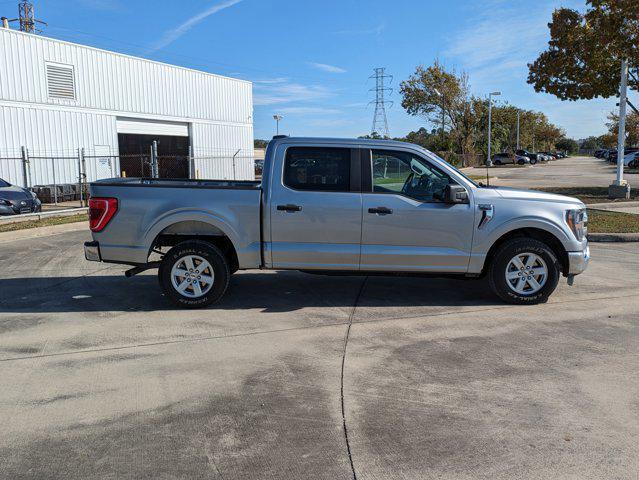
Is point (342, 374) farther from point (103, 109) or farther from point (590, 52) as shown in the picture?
point (103, 109)

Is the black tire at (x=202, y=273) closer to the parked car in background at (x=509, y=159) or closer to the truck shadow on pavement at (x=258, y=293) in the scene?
the truck shadow on pavement at (x=258, y=293)

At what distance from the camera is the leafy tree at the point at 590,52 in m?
17.6

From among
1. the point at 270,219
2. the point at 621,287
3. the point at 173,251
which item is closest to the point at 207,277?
the point at 173,251

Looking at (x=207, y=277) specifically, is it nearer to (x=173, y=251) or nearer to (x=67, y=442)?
(x=173, y=251)

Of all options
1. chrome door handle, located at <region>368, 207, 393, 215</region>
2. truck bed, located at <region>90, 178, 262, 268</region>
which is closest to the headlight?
chrome door handle, located at <region>368, 207, 393, 215</region>

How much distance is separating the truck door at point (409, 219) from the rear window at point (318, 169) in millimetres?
245

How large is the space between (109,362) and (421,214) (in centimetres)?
362

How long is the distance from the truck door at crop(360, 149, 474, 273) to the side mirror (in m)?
0.13

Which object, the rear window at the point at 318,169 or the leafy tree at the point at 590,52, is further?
the leafy tree at the point at 590,52

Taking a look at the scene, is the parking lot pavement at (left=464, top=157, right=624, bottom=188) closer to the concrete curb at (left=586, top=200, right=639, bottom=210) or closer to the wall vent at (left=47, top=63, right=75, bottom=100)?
the concrete curb at (left=586, top=200, right=639, bottom=210)

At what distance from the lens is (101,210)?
632 centimetres

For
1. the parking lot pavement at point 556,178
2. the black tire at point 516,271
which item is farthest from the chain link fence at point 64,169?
the parking lot pavement at point 556,178

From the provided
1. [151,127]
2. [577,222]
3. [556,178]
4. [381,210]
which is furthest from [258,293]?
[556,178]

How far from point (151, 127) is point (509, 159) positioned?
50.8 metres
